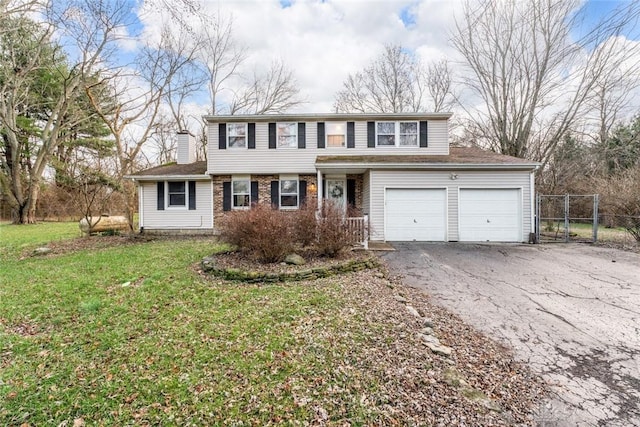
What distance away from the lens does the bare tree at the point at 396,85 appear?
2075 centimetres

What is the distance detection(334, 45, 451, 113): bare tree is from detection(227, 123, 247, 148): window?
466 inches

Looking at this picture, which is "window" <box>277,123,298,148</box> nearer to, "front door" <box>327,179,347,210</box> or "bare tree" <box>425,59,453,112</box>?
"front door" <box>327,179,347,210</box>

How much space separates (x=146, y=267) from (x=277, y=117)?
25.8 ft

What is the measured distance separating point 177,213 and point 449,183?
11.5 meters

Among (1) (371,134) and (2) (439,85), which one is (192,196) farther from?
(2) (439,85)

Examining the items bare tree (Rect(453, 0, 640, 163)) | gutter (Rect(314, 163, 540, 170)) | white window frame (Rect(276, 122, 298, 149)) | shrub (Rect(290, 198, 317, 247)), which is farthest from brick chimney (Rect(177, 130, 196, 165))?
bare tree (Rect(453, 0, 640, 163))

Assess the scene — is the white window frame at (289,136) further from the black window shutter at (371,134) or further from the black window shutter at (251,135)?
the black window shutter at (371,134)

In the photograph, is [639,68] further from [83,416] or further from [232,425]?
[83,416]

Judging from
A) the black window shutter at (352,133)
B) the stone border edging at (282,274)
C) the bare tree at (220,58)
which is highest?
the bare tree at (220,58)

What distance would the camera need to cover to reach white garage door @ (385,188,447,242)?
1060 centimetres

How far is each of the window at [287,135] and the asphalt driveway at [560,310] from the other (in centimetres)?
655

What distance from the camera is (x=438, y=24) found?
627 inches

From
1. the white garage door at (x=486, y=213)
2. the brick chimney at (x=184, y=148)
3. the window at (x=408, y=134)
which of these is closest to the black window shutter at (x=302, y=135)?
the window at (x=408, y=134)

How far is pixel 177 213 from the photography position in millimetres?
13047
